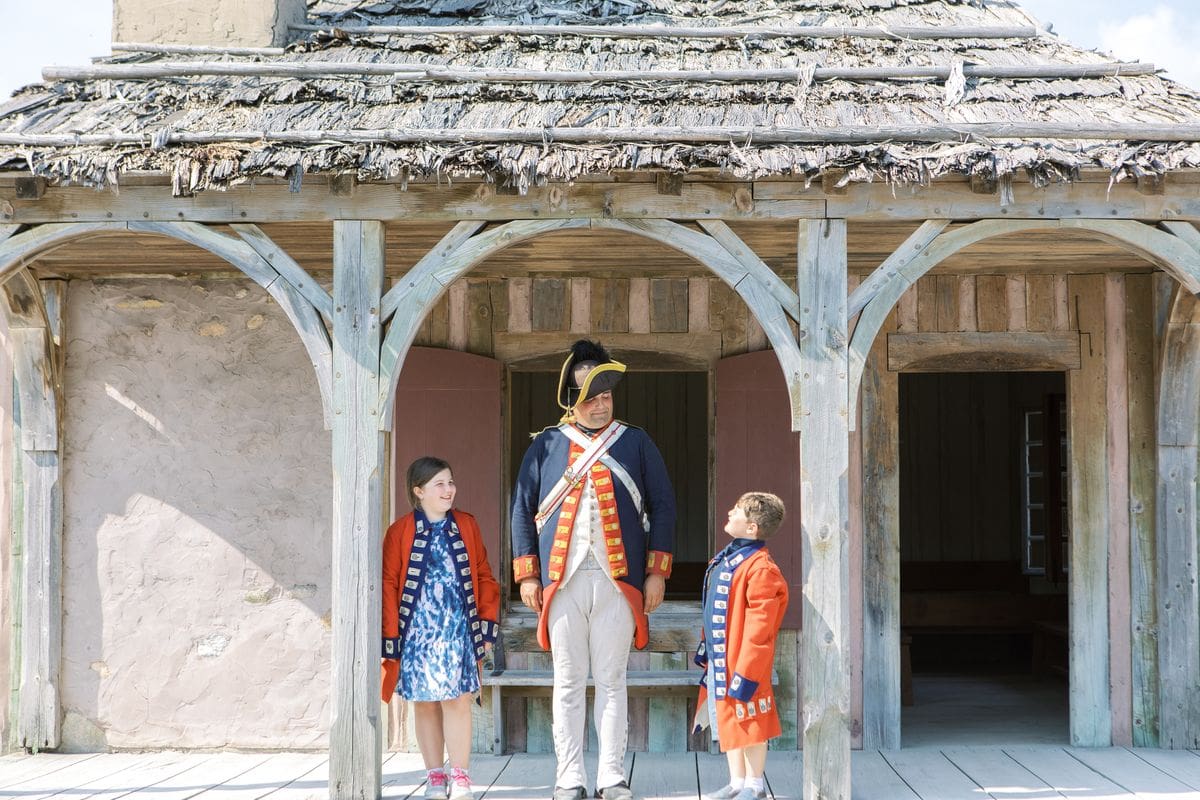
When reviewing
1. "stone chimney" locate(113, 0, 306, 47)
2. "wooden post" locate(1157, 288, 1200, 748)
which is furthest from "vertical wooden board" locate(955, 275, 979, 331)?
"stone chimney" locate(113, 0, 306, 47)

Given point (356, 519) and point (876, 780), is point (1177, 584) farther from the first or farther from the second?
point (356, 519)

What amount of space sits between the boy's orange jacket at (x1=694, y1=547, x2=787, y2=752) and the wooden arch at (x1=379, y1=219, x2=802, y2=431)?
24.7 inches

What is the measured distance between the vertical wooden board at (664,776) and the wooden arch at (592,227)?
1.69m

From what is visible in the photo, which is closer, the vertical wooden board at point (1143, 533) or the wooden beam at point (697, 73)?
the wooden beam at point (697, 73)

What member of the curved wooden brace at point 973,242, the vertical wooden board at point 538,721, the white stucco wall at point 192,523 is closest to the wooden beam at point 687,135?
the curved wooden brace at point 973,242

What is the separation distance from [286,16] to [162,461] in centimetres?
237

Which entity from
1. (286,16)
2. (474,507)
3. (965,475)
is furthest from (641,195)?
(965,475)

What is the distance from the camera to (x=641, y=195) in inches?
197

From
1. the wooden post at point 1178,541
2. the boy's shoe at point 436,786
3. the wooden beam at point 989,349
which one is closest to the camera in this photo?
the boy's shoe at point 436,786

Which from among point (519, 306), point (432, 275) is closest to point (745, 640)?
point (432, 275)

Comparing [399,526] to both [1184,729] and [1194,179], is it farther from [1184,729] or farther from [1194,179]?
[1184,729]

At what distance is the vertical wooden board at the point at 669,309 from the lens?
6.48 metres

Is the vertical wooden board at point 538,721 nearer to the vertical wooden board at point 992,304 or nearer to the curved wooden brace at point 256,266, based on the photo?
the curved wooden brace at point 256,266

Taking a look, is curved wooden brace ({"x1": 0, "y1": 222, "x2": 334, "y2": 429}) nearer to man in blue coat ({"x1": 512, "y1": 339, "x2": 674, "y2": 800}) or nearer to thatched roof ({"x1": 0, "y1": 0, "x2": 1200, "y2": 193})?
thatched roof ({"x1": 0, "y1": 0, "x2": 1200, "y2": 193})
